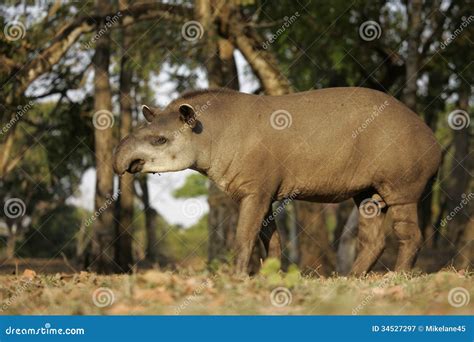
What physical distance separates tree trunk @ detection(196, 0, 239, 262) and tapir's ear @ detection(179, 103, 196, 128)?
5.07 meters

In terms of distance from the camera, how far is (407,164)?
41.5 ft

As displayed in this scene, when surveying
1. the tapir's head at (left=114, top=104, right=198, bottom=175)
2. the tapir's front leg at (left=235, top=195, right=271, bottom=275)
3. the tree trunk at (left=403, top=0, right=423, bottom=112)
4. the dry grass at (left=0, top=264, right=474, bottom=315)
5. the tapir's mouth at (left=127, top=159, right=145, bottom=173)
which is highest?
the tree trunk at (left=403, top=0, right=423, bottom=112)

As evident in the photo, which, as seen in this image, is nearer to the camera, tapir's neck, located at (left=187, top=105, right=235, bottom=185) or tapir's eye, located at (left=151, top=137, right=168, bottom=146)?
tapir's eye, located at (left=151, top=137, right=168, bottom=146)

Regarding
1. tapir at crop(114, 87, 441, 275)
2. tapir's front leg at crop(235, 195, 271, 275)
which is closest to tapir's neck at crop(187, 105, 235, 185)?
tapir at crop(114, 87, 441, 275)

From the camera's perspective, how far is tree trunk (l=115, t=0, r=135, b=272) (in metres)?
21.9

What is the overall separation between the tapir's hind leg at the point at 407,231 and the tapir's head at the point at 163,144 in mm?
3245

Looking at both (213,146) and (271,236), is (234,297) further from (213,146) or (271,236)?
(271,236)

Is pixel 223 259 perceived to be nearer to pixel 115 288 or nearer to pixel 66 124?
pixel 66 124

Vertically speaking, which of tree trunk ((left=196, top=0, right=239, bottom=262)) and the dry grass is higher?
tree trunk ((left=196, top=0, right=239, bottom=262))

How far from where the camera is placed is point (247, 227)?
11.8 metres

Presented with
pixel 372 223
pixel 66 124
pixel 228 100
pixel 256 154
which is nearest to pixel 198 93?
pixel 228 100

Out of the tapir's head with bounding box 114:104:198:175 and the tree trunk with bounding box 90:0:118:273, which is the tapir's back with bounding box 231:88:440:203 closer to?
the tapir's head with bounding box 114:104:198:175

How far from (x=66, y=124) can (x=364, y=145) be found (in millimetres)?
10950

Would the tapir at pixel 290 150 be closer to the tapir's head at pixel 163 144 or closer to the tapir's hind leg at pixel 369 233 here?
the tapir's head at pixel 163 144
